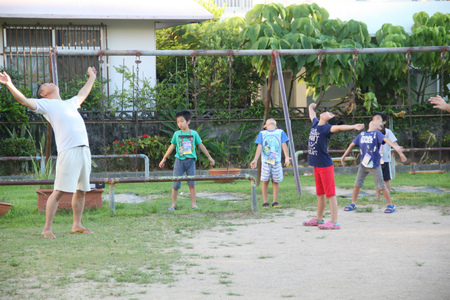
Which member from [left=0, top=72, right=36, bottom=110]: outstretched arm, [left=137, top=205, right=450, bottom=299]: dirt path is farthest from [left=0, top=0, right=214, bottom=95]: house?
[left=137, top=205, right=450, bottom=299]: dirt path

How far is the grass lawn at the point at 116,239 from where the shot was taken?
5086 millimetres

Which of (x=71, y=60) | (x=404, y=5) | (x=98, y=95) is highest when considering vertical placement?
(x=404, y=5)

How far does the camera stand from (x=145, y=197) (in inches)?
449

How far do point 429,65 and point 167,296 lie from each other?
1370 centimetres

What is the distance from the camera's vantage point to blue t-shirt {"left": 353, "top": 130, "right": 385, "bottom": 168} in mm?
9305

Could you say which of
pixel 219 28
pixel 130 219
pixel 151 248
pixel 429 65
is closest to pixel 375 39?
pixel 429 65

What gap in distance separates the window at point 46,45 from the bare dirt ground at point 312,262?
380 inches

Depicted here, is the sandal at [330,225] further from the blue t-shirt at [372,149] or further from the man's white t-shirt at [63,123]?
the man's white t-shirt at [63,123]

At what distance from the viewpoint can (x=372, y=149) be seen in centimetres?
934

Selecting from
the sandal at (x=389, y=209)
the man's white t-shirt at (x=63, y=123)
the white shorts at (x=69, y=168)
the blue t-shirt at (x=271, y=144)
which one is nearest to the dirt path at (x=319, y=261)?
the sandal at (x=389, y=209)

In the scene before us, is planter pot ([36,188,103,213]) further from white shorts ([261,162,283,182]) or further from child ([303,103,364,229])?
child ([303,103,364,229])

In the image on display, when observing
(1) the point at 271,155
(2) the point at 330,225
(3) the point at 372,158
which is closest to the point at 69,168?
(2) the point at 330,225

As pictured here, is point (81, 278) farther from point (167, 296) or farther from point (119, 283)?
point (167, 296)

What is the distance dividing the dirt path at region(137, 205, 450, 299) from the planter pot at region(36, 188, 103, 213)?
8.42 ft
